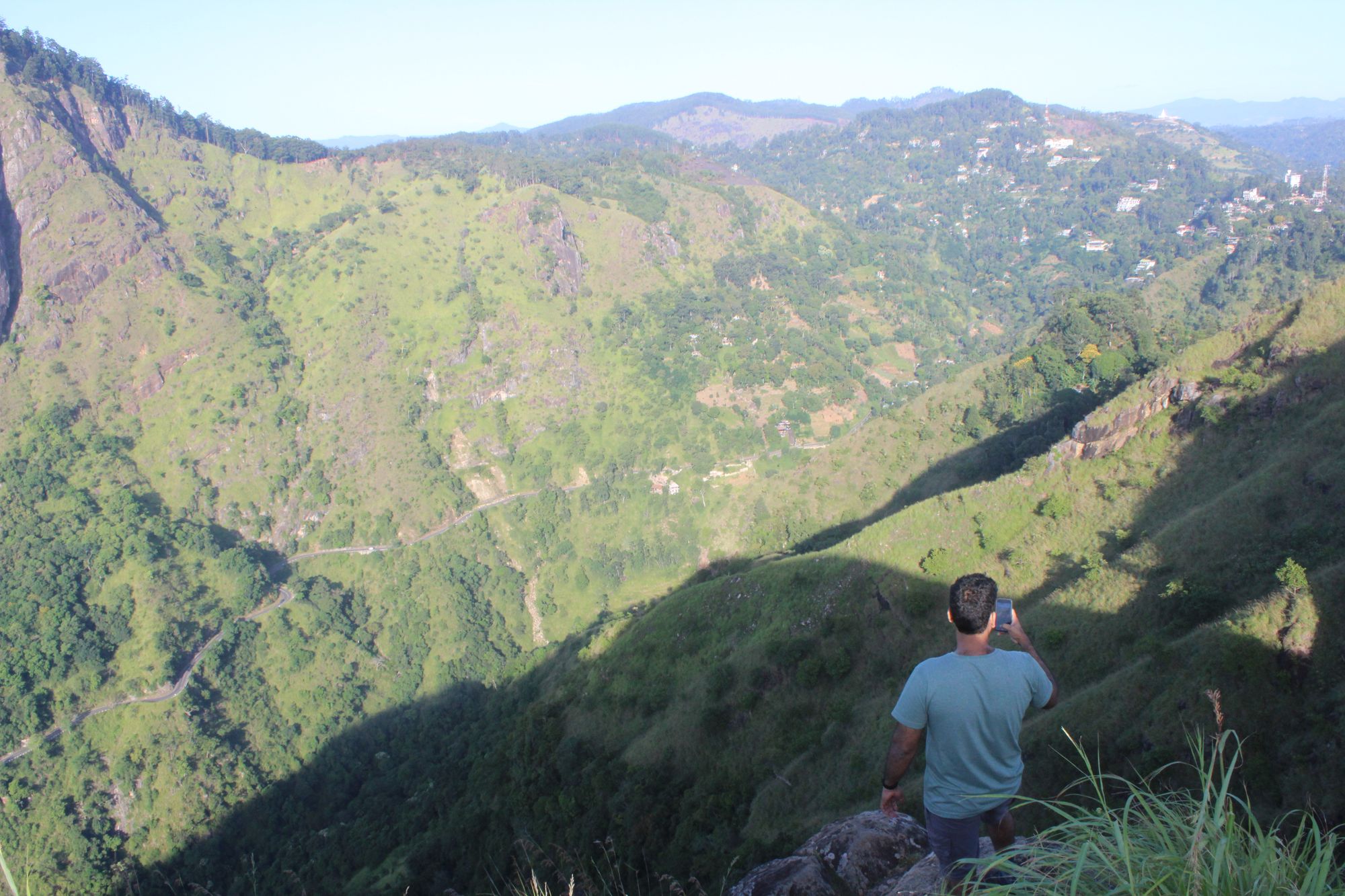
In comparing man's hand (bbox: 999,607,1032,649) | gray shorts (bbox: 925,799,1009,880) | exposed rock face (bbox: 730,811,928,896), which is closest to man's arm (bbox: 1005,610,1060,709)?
man's hand (bbox: 999,607,1032,649)

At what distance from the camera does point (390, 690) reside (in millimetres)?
64188

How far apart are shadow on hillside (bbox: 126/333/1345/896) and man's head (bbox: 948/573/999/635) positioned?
4.52 m

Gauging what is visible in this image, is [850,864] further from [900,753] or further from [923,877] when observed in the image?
[900,753]

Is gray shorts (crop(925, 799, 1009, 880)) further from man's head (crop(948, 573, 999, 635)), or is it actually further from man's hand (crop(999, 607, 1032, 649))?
man's head (crop(948, 573, 999, 635))

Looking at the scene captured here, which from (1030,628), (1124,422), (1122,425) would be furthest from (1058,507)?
(1030,628)

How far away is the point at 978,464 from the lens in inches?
1543

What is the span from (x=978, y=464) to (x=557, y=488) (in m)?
50.2

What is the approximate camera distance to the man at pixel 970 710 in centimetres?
498

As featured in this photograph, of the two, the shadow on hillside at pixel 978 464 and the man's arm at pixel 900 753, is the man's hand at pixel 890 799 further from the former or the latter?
the shadow on hillside at pixel 978 464

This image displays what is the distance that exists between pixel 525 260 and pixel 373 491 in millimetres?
41583

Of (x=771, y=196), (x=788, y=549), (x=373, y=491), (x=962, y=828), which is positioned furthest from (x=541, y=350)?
(x=962, y=828)

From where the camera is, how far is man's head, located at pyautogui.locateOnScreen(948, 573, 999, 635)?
198 inches

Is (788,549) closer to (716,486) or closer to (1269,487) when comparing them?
(1269,487)

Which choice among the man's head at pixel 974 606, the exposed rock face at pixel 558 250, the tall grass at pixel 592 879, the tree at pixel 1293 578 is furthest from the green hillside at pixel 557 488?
the man's head at pixel 974 606
